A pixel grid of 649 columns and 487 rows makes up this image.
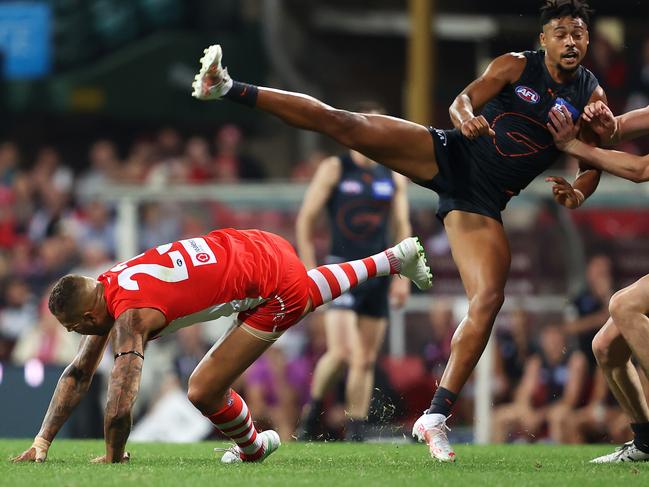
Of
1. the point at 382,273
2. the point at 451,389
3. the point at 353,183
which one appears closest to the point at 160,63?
the point at 353,183

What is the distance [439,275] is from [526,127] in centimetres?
558

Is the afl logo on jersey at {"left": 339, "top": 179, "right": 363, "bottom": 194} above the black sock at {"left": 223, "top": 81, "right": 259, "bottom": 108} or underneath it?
underneath

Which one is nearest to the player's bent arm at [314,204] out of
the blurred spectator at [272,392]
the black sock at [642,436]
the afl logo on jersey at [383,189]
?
the afl logo on jersey at [383,189]

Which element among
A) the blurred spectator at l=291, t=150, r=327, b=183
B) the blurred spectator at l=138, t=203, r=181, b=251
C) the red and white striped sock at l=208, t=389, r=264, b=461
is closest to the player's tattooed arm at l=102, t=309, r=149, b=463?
the red and white striped sock at l=208, t=389, r=264, b=461

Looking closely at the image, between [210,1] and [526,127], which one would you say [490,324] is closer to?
[526,127]

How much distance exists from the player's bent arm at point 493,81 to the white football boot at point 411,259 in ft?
4.00

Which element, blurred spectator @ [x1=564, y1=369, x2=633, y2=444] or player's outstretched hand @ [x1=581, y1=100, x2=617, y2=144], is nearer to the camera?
player's outstretched hand @ [x1=581, y1=100, x2=617, y2=144]

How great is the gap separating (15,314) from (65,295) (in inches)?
338

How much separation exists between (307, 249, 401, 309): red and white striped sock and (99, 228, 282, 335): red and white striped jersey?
0.46 meters

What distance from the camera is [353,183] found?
11.2 metres

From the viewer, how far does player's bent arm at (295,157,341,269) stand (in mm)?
11070

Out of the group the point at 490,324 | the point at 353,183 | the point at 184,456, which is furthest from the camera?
the point at 353,183

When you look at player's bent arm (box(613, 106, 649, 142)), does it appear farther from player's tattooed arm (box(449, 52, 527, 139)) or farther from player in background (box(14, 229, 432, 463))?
player in background (box(14, 229, 432, 463))

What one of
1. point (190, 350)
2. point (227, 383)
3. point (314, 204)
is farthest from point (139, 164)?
point (227, 383)
